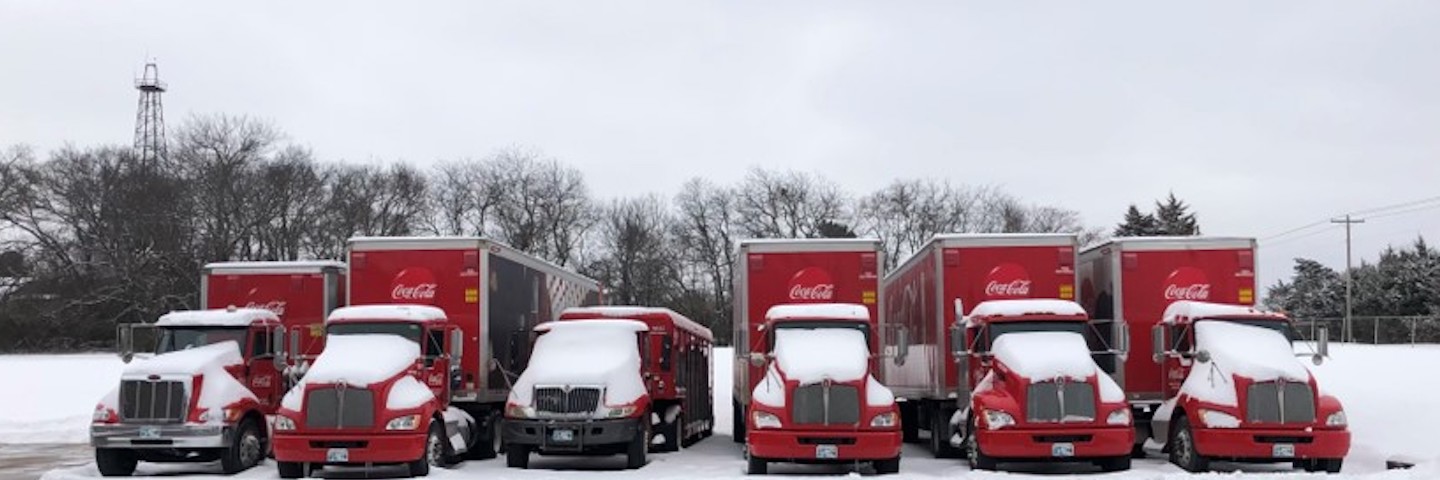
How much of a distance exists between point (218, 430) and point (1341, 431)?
584 inches

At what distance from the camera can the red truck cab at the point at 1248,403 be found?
16.3 m

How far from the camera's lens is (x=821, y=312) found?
18250 mm

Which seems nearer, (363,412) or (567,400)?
(363,412)

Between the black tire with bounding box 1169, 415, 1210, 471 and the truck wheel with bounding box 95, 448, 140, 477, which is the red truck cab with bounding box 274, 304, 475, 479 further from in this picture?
the black tire with bounding box 1169, 415, 1210, 471

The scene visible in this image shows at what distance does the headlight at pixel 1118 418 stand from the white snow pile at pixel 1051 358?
19 centimetres

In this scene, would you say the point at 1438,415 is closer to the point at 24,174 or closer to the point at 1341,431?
the point at 1341,431

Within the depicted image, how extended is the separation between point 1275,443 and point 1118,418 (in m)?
2.01

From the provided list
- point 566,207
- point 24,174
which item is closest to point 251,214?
point 24,174

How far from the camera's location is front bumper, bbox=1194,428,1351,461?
1631 centimetres

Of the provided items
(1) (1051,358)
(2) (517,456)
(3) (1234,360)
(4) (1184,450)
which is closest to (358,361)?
(2) (517,456)

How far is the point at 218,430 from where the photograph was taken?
17.8m

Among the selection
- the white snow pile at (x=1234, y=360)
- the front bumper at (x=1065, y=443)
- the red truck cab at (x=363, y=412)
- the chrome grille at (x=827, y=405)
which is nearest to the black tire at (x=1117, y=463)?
the front bumper at (x=1065, y=443)

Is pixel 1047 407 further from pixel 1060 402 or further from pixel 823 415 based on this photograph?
pixel 823 415

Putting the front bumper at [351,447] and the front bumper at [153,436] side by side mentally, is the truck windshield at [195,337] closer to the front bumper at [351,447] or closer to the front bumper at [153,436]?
the front bumper at [153,436]
